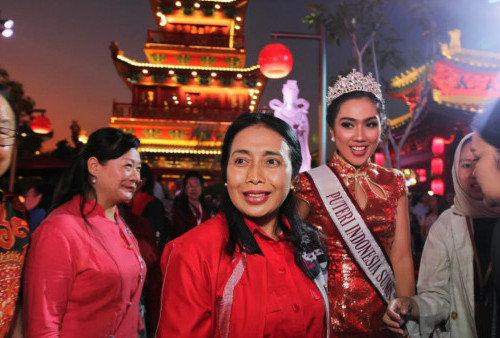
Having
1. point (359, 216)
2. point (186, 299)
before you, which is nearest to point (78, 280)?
point (186, 299)

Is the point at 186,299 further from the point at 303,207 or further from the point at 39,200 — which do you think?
the point at 39,200

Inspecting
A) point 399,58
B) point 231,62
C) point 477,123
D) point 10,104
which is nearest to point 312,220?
point 477,123

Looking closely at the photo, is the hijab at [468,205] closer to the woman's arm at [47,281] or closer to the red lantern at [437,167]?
the woman's arm at [47,281]

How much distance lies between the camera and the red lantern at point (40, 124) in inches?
607

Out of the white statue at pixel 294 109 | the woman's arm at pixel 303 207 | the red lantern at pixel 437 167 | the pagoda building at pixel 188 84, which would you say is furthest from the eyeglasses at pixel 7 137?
the pagoda building at pixel 188 84

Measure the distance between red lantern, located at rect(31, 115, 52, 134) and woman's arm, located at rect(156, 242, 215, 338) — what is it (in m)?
16.3

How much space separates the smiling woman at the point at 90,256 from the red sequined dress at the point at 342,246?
105 cm

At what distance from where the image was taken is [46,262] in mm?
1788

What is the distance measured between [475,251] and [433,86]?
62.7ft

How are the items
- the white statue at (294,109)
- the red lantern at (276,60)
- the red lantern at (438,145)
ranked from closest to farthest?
the red lantern at (276,60) → the white statue at (294,109) → the red lantern at (438,145)

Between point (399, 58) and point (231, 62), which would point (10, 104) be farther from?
point (231, 62)

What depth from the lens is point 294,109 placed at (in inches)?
380

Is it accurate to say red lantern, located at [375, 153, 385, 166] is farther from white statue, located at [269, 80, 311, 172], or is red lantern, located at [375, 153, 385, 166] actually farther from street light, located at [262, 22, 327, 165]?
street light, located at [262, 22, 327, 165]

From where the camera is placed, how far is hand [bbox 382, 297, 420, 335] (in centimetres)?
185
